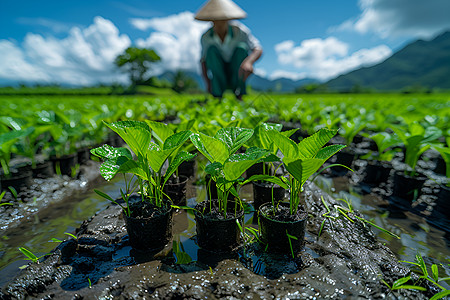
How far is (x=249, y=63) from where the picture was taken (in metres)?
4.69

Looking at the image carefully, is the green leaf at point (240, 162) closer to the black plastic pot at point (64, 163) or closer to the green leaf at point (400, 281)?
the green leaf at point (400, 281)

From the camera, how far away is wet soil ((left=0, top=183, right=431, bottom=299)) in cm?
101

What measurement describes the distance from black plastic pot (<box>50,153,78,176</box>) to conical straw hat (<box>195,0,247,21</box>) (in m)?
3.64

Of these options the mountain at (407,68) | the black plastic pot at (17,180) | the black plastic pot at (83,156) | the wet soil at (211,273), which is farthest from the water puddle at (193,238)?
the mountain at (407,68)

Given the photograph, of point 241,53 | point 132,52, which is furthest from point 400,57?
point 241,53

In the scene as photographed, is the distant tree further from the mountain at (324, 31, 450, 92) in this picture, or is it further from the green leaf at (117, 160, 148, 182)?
the mountain at (324, 31, 450, 92)

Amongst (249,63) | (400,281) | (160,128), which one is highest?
(249,63)

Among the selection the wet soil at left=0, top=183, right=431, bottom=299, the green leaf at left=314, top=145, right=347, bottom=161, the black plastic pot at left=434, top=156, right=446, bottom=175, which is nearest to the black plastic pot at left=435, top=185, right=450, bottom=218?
the wet soil at left=0, top=183, right=431, bottom=299

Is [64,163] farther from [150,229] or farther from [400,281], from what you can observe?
[400,281]

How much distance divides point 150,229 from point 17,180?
159cm

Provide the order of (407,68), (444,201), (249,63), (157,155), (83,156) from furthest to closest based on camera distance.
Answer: (407,68), (249,63), (83,156), (444,201), (157,155)

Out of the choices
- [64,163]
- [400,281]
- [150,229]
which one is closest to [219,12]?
[64,163]

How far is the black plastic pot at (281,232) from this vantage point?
1.22 metres

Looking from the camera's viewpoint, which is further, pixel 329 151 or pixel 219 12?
pixel 219 12
